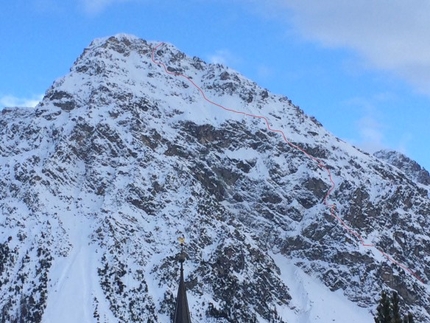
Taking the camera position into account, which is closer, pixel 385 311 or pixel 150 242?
pixel 385 311

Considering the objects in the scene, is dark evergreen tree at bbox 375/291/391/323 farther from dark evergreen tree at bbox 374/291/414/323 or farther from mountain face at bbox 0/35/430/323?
mountain face at bbox 0/35/430/323

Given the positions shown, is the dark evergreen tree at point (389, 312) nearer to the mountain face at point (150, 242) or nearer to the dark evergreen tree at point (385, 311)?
the dark evergreen tree at point (385, 311)

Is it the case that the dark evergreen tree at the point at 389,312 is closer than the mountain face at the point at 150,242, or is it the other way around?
the dark evergreen tree at the point at 389,312

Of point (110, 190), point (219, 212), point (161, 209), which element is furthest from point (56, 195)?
point (219, 212)

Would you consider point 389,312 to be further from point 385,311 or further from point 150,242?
point 150,242

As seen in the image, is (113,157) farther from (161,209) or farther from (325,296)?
(325,296)

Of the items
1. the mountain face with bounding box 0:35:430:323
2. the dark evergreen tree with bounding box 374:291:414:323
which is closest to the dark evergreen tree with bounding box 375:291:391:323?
the dark evergreen tree with bounding box 374:291:414:323

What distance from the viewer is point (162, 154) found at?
191m

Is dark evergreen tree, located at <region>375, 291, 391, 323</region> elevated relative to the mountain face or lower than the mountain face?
lower

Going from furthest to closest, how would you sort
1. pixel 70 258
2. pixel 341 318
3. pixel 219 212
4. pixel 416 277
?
pixel 416 277 < pixel 219 212 < pixel 341 318 < pixel 70 258

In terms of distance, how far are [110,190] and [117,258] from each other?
2387 cm

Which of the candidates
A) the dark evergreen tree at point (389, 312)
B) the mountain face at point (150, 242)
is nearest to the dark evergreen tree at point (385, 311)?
the dark evergreen tree at point (389, 312)

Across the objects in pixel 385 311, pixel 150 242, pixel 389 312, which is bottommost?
pixel 389 312

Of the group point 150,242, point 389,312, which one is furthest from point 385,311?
point 150,242
